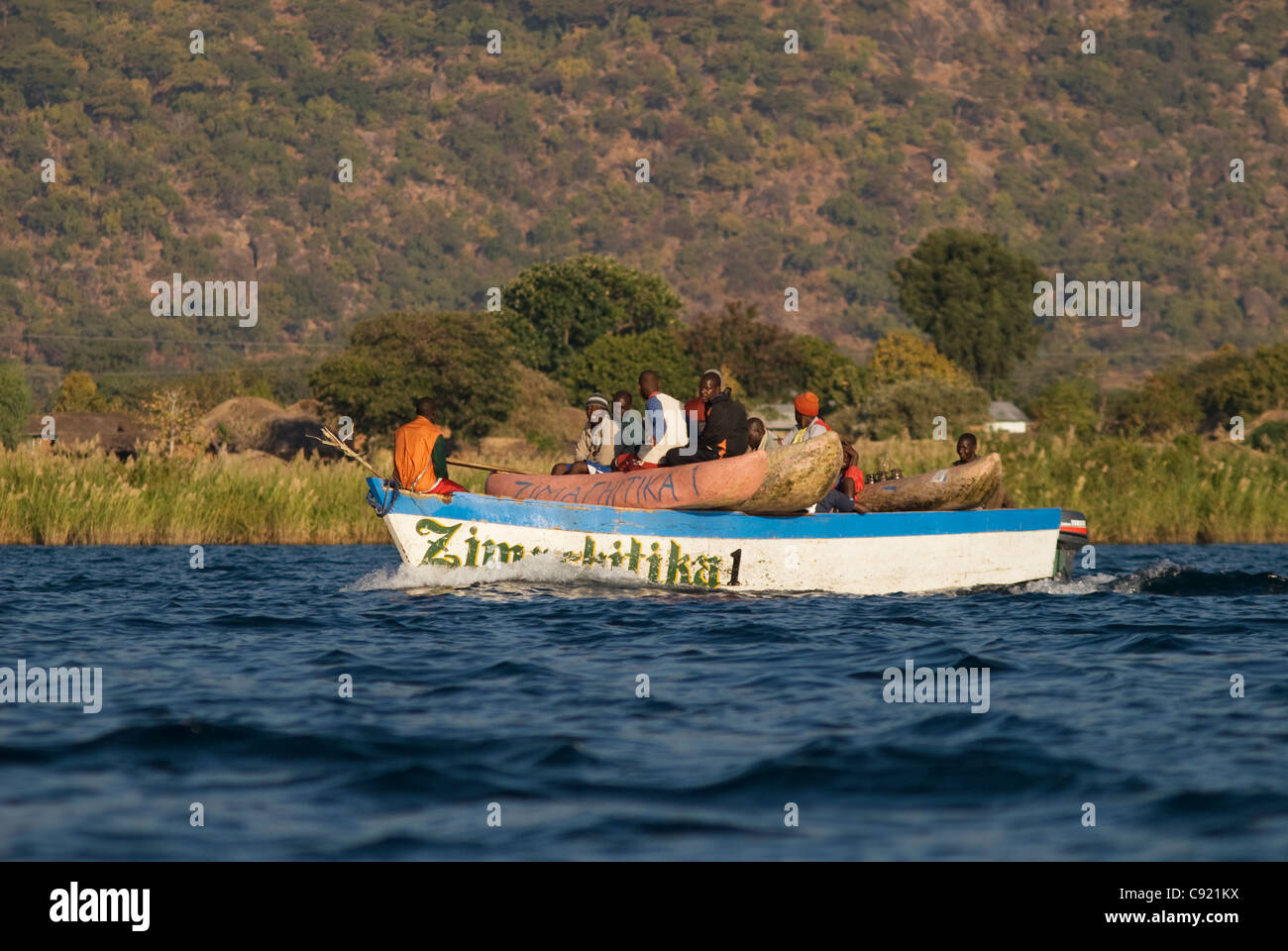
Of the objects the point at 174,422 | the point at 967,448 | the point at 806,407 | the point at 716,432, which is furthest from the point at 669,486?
the point at 174,422

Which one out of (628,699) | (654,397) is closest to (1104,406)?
(654,397)

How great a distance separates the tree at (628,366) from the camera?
7950cm

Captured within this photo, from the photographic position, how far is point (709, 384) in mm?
17531

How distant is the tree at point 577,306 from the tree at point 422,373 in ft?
105

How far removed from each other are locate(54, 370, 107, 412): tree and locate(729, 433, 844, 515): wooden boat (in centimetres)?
9675

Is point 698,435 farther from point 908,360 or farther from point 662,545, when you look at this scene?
point 908,360

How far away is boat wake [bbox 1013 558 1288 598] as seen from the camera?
18.8 metres

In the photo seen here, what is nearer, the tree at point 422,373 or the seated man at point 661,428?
the seated man at point 661,428

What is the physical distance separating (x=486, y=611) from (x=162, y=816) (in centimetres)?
779

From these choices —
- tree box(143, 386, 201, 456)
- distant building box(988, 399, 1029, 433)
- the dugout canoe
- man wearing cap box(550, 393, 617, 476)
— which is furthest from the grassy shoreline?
distant building box(988, 399, 1029, 433)

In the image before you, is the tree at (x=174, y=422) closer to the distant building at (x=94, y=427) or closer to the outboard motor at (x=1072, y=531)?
the distant building at (x=94, y=427)

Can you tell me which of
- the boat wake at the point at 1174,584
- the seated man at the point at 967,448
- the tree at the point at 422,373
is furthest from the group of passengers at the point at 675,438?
the tree at the point at 422,373
